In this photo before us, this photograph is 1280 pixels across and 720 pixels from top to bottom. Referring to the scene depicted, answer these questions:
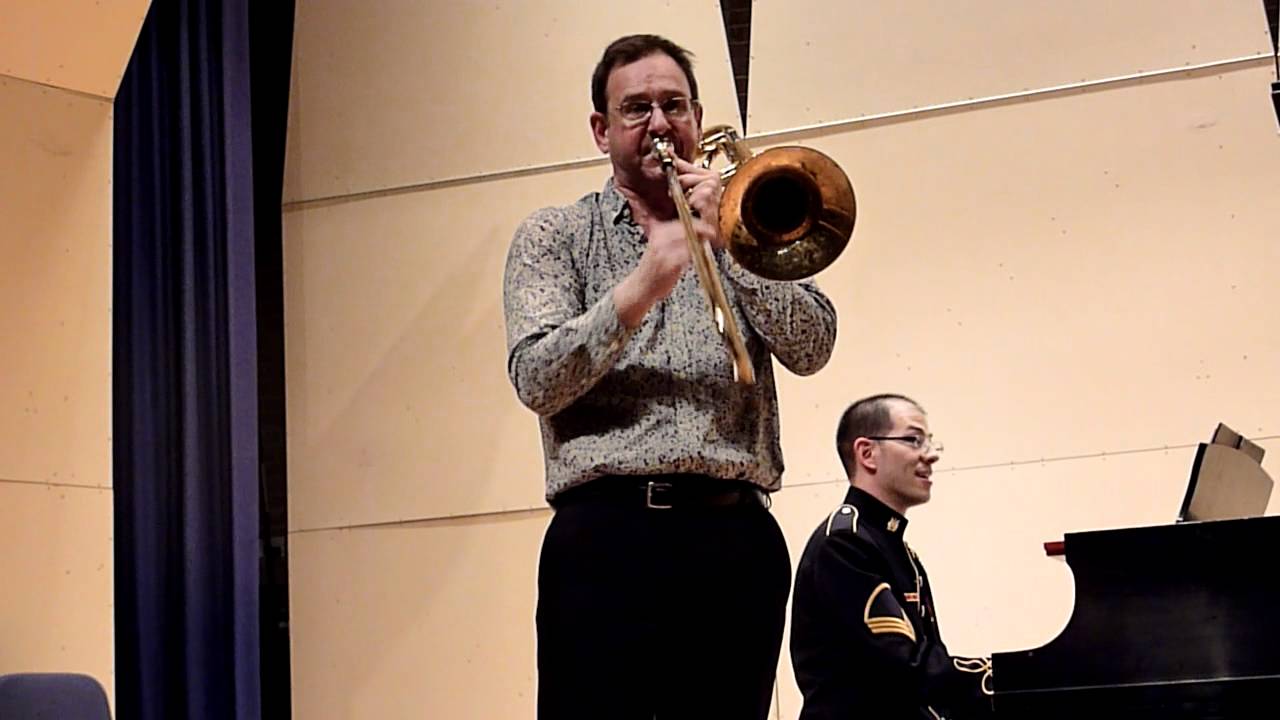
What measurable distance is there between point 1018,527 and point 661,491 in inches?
108

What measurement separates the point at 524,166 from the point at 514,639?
1.46 meters

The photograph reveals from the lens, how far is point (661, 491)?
6.56 ft

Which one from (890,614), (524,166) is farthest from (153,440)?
(890,614)

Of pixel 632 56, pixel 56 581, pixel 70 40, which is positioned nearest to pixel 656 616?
pixel 632 56

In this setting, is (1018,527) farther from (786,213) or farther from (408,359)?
(786,213)

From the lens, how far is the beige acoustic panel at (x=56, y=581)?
3.28 m

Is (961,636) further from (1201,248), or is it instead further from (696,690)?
(696,690)

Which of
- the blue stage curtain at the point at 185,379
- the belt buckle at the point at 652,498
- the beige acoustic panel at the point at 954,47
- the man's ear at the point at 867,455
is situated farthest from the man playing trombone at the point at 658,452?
the beige acoustic panel at the point at 954,47

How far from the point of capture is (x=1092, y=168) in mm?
4629

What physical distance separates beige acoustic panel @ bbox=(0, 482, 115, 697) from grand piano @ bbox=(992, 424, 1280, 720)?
1904mm

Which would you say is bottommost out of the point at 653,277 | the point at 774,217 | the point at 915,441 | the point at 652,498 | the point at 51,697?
the point at 51,697

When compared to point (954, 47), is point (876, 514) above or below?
below

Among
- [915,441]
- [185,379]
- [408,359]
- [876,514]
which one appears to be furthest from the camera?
[408,359]

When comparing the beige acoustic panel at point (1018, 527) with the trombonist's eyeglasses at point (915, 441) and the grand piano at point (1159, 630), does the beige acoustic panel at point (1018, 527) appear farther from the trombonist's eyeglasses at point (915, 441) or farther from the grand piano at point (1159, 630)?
the grand piano at point (1159, 630)
